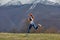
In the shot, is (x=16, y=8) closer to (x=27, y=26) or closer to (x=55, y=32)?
(x=27, y=26)

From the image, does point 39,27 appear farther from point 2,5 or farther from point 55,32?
point 2,5

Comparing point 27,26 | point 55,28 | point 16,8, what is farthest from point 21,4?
point 55,28

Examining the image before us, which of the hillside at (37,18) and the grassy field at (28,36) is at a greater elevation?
the hillside at (37,18)

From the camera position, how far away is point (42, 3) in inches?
483

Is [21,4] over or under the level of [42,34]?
over

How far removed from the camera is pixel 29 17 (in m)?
12.2

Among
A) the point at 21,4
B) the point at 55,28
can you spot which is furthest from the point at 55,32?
the point at 21,4

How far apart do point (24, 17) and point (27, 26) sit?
45 centimetres

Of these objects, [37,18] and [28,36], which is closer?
[28,36]

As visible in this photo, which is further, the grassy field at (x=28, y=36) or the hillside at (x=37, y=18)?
the hillside at (x=37, y=18)

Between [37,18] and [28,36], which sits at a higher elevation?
[37,18]

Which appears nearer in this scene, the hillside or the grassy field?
the grassy field

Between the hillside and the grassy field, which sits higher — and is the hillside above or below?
above

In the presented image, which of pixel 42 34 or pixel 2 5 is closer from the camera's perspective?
pixel 42 34
